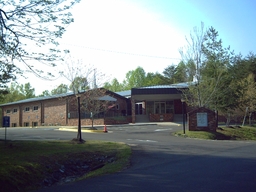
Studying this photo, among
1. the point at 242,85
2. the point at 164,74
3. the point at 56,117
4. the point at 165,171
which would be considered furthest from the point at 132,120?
the point at 164,74

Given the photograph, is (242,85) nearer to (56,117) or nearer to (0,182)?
(56,117)

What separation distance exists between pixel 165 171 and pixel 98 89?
2160cm

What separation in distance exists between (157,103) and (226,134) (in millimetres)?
19560

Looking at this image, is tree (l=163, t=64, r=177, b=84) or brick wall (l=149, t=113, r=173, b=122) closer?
brick wall (l=149, t=113, r=173, b=122)

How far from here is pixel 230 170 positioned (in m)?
9.60

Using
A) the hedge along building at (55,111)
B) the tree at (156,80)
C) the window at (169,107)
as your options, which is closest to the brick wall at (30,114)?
the hedge along building at (55,111)

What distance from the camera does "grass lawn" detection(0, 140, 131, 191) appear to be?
29.8 ft

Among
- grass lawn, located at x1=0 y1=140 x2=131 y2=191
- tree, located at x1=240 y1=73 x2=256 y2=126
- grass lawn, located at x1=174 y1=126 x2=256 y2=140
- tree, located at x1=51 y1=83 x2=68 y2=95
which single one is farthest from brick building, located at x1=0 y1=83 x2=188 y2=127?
grass lawn, located at x1=0 y1=140 x2=131 y2=191

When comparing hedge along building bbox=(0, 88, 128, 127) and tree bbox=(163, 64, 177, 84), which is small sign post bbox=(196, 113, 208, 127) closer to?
hedge along building bbox=(0, 88, 128, 127)

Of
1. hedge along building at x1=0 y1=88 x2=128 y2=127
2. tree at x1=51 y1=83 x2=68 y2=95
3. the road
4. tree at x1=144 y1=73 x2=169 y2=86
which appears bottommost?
the road

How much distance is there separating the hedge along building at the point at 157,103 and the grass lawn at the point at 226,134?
11001mm

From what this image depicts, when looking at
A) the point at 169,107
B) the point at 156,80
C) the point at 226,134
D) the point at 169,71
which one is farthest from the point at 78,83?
the point at 169,71

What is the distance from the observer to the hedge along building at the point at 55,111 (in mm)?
40250

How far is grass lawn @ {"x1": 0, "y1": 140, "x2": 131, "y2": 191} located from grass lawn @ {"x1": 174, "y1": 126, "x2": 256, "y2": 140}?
9.89 meters
